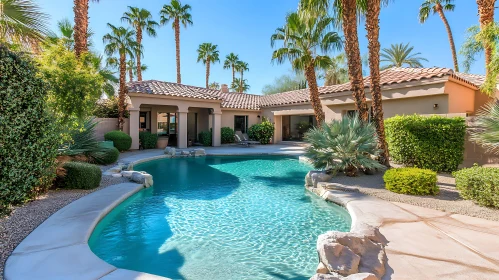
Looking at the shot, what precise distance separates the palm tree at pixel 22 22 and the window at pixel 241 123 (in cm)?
1856

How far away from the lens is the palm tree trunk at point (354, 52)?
33.9 ft

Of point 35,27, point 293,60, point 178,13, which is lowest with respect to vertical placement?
point 35,27

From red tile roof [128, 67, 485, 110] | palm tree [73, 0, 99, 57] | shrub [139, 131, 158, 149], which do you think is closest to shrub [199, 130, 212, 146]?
red tile roof [128, 67, 485, 110]

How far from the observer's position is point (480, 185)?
6230 mm

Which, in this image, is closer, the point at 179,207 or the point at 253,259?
the point at 253,259

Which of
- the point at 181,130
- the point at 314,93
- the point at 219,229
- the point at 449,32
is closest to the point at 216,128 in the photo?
the point at 181,130

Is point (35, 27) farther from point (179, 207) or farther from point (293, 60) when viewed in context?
point (293, 60)

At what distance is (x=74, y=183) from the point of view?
7898 millimetres

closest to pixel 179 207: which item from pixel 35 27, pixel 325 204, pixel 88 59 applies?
pixel 325 204

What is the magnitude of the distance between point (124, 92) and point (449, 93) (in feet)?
64.8

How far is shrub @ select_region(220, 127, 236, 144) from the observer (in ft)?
77.4

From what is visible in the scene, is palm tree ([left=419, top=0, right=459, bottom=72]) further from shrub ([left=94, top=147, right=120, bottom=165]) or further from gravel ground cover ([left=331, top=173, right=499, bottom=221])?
shrub ([left=94, top=147, right=120, bottom=165])

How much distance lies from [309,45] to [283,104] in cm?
913

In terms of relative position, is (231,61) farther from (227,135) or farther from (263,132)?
(263,132)
